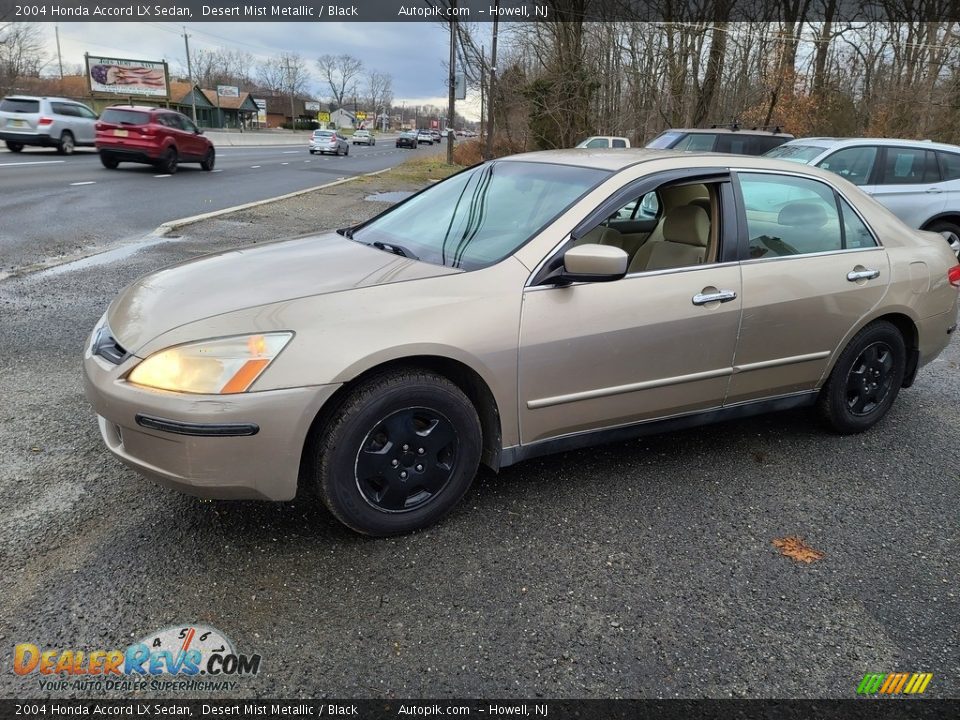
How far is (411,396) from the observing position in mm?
2670

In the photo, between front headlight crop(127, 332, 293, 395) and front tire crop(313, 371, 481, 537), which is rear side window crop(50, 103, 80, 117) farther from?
front tire crop(313, 371, 481, 537)

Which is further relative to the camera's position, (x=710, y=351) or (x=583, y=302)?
(x=710, y=351)

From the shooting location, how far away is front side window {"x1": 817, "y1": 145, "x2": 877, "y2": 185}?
850cm

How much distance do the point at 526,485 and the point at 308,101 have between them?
129341mm

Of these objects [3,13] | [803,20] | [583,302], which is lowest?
[583,302]

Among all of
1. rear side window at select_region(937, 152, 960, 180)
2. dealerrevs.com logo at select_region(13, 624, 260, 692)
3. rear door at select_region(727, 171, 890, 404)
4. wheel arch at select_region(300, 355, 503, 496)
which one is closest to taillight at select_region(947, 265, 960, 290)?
rear door at select_region(727, 171, 890, 404)

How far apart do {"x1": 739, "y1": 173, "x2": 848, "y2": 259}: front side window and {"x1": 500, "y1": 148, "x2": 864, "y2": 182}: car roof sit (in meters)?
0.07

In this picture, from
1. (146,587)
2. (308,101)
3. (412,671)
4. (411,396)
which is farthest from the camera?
(308,101)

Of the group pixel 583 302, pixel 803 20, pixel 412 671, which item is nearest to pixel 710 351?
pixel 583 302

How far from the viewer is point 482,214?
3.51 meters

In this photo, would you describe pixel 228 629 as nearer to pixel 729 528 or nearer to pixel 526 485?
pixel 526 485

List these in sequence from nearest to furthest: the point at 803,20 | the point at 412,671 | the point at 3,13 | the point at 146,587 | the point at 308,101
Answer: the point at 412,671 < the point at 146,587 < the point at 803,20 < the point at 3,13 < the point at 308,101

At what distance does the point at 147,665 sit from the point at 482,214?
94.6 inches

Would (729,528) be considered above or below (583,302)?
below
